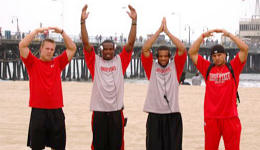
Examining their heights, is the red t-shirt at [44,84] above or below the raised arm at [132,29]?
below

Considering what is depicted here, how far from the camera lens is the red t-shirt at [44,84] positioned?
18.4ft

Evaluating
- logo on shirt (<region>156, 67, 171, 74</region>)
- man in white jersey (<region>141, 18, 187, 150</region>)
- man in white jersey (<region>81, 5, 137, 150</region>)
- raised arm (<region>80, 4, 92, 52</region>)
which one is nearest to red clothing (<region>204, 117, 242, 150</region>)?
man in white jersey (<region>141, 18, 187, 150</region>)

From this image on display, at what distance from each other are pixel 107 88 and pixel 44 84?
0.80 meters

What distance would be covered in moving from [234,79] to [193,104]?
9.32 m

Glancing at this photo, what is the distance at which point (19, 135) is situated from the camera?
854 cm

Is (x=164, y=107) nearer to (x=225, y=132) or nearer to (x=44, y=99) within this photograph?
(x=225, y=132)

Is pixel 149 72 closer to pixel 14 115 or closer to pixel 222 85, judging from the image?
pixel 222 85

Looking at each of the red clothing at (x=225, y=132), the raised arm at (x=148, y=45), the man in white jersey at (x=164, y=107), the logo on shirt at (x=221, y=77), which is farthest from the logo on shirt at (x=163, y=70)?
the red clothing at (x=225, y=132)

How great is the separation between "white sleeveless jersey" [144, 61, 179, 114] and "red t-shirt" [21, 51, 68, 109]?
1.17 metres

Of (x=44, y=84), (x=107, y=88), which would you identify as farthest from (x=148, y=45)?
(x=44, y=84)

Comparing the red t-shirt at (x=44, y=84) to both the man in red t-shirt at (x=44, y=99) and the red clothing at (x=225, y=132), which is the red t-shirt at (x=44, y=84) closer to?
the man in red t-shirt at (x=44, y=99)

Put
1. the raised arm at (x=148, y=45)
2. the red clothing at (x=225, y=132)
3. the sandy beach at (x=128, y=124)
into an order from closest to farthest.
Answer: the red clothing at (x=225, y=132) < the raised arm at (x=148, y=45) < the sandy beach at (x=128, y=124)

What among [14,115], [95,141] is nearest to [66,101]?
[14,115]

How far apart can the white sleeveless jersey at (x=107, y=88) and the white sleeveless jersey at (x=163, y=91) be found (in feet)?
1.31
